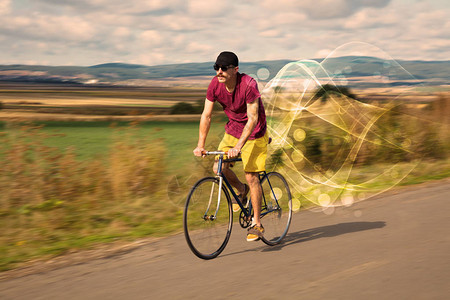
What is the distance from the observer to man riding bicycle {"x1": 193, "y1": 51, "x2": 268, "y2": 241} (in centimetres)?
523

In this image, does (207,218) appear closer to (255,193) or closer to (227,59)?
(255,193)

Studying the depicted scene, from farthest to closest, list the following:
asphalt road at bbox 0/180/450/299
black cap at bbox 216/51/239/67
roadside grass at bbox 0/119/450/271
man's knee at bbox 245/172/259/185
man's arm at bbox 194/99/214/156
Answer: roadside grass at bbox 0/119/450/271 < man's knee at bbox 245/172/259/185 < man's arm at bbox 194/99/214/156 < black cap at bbox 216/51/239/67 < asphalt road at bbox 0/180/450/299

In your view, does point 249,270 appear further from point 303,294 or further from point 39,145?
point 39,145

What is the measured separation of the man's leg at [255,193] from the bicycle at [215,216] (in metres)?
0.12

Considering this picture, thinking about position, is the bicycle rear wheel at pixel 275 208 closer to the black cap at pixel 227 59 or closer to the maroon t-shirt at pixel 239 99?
the maroon t-shirt at pixel 239 99

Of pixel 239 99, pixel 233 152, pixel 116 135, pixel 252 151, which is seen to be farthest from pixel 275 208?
pixel 116 135

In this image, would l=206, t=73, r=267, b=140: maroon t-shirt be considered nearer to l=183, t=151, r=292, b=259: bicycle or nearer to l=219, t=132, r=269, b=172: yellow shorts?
l=219, t=132, r=269, b=172: yellow shorts

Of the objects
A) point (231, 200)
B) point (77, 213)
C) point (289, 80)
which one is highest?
point (289, 80)

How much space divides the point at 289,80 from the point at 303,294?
7.16 metres

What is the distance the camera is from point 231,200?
572 centimetres

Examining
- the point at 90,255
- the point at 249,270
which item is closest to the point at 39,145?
the point at 90,255

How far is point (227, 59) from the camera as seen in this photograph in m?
5.18

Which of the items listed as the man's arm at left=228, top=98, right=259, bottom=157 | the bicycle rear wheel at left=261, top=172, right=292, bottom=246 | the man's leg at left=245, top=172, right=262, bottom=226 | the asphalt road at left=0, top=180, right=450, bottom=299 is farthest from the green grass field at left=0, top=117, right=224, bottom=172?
the man's arm at left=228, top=98, right=259, bottom=157

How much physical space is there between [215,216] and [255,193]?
0.57 meters
